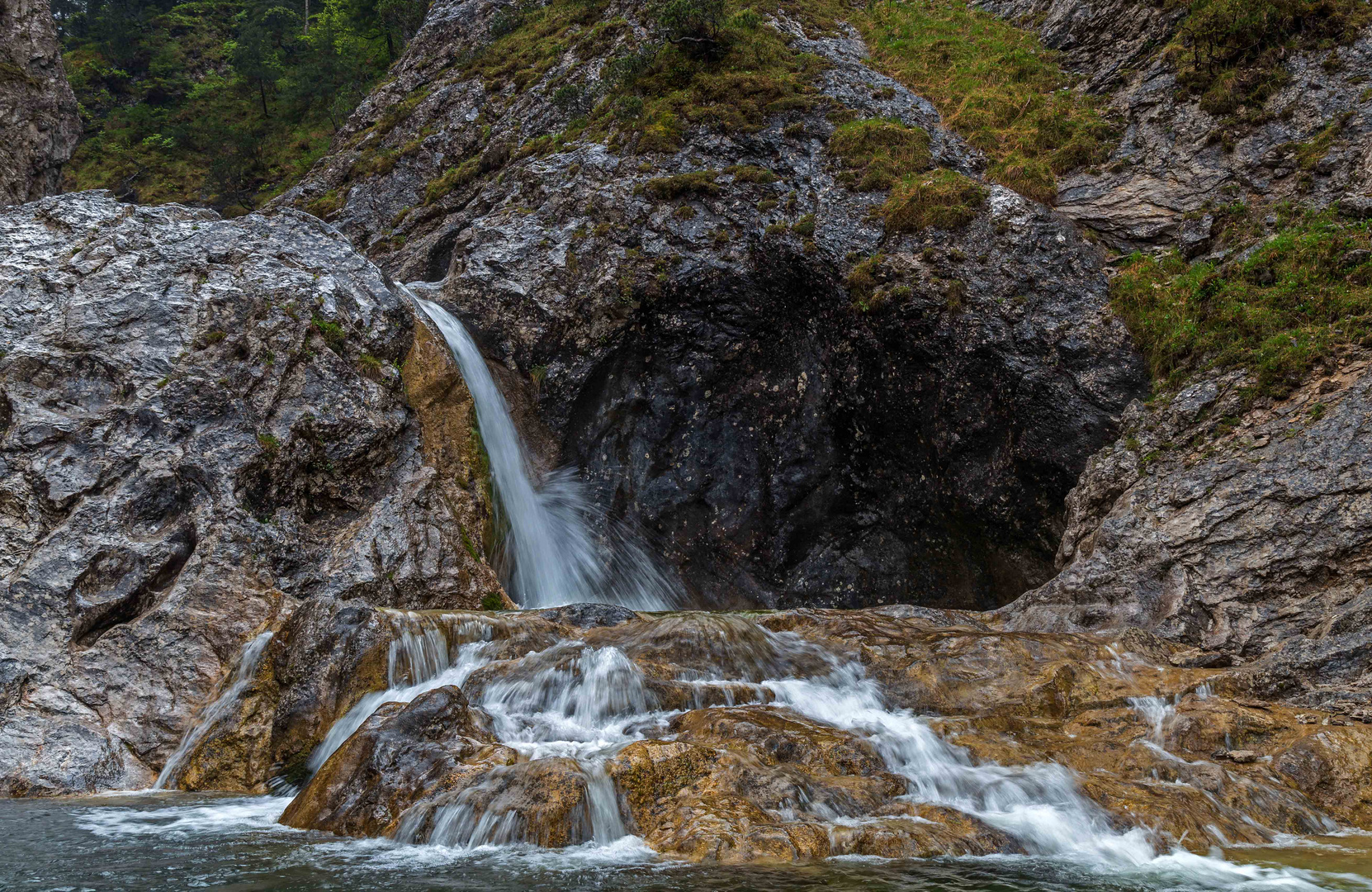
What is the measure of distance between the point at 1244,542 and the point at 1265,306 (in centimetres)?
444

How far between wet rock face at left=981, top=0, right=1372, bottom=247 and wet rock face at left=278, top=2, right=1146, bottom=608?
4.58 ft

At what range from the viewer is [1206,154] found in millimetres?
15188

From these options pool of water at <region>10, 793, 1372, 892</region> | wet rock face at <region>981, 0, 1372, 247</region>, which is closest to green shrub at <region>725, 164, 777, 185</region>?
wet rock face at <region>981, 0, 1372, 247</region>

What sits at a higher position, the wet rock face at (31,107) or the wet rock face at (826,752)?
the wet rock face at (31,107)

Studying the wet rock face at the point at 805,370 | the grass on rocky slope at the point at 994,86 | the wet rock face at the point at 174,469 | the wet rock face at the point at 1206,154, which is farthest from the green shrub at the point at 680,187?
the wet rock face at the point at 1206,154

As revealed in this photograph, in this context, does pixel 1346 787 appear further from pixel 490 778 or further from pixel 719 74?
pixel 719 74

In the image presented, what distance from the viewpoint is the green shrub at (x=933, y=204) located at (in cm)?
1566

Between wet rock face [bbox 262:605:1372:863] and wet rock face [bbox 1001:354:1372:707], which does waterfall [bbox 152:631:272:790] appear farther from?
wet rock face [bbox 1001:354:1372:707]

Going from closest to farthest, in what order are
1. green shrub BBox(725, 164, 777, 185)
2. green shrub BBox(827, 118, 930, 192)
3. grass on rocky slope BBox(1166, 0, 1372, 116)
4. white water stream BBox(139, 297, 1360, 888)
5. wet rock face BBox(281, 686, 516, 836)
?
white water stream BBox(139, 297, 1360, 888), wet rock face BBox(281, 686, 516, 836), grass on rocky slope BBox(1166, 0, 1372, 116), green shrub BBox(827, 118, 930, 192), green shrub BBox(725, 164, 777, 185)

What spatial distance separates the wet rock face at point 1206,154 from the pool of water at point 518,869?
12124mm

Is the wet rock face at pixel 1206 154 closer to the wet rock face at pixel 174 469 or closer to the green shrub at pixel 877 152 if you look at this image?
the green shrub at pixel 877 152

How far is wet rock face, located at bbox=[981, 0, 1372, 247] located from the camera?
13648 mm

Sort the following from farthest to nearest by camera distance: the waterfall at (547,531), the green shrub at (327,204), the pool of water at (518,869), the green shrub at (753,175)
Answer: the green shrub at (327,204) → the green shrub at (753,175) → the waterfall at (547,531) → the pool of water at (518,869)

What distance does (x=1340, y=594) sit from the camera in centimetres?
841
